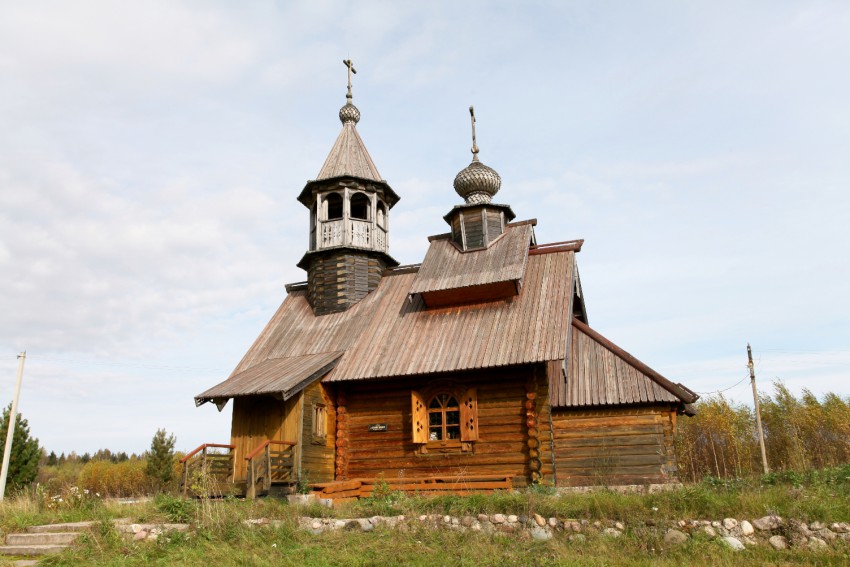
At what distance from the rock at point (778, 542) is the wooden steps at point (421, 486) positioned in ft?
18.6

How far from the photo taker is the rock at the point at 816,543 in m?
8.41

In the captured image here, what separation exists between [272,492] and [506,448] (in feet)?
17.2

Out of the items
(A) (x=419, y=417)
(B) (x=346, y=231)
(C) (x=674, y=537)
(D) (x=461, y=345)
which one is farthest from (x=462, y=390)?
(B) (x=346, y=231)

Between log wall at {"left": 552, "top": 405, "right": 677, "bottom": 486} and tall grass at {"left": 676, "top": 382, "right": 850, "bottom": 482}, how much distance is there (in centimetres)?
1651

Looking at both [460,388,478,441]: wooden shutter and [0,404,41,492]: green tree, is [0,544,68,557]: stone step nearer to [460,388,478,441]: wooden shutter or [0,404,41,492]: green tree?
[460,388,478,441]: wooden shutter

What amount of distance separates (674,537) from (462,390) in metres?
6.61

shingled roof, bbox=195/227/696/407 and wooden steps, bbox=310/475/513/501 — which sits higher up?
shingled roof, bbox=195/227/696/407

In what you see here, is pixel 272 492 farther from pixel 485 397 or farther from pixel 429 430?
pixel 485 397

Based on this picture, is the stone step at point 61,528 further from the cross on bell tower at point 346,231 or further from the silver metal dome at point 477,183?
the silver metal dome at point 477,183

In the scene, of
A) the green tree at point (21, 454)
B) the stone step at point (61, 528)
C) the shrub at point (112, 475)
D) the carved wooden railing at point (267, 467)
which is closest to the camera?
the stone step at point (61, 528)

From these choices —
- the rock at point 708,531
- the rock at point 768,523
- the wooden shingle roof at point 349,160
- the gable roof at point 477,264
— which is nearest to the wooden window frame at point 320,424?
the gable roof at point 477,264

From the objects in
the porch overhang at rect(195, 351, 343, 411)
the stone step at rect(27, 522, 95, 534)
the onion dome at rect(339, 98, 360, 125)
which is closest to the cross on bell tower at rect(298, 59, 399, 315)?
the onion dome at rect(339, 98, 360, 125)

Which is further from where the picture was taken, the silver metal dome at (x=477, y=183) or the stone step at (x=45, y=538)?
the silver metal dome at (x=477, y=183)

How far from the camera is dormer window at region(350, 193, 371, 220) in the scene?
20.4 m
